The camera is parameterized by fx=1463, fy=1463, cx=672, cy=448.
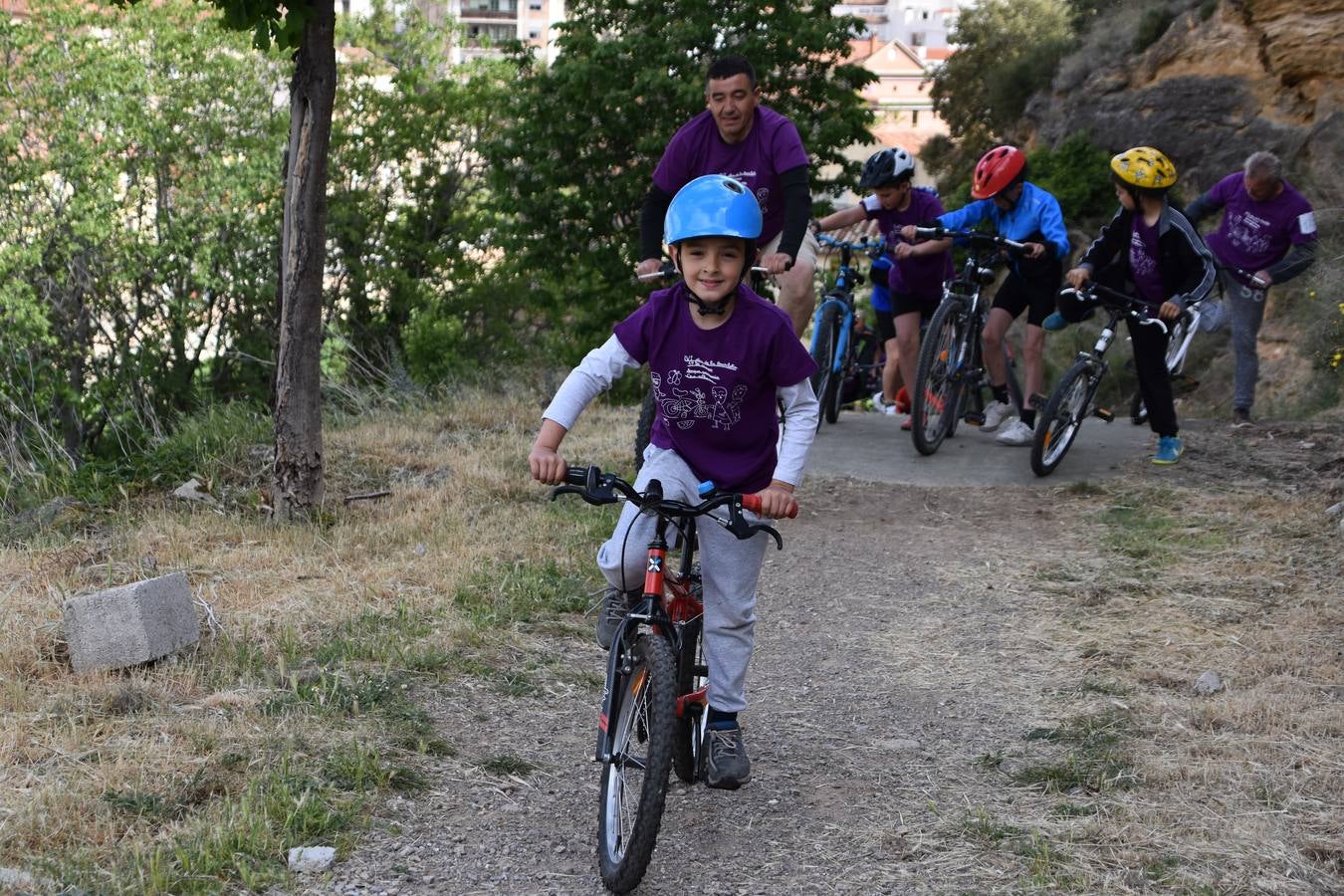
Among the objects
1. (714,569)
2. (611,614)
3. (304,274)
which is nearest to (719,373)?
(714,569)

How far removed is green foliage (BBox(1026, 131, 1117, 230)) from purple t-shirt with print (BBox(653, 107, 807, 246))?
788 inches

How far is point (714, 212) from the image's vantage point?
3.91 m

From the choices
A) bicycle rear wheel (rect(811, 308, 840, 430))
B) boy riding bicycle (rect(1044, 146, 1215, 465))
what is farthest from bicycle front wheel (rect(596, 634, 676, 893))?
bicycle rear wheel (rect(811, 308, 840, 430))

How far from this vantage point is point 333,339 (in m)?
19.7

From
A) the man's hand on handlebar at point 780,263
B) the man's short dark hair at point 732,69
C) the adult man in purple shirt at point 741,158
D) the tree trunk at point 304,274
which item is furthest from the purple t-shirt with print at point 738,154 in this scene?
the tree trunk at point 304,274

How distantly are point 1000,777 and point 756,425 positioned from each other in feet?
4.80

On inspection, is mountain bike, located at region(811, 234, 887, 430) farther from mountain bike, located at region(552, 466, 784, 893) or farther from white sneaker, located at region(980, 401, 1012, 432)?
mountain bike, located at region(552, 466, 784, 893)

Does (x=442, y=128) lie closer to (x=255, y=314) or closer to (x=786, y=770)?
(x=255, y=314)

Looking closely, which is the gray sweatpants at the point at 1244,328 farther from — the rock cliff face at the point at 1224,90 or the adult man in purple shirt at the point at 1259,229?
the rock cliff face at the point at 1224,90

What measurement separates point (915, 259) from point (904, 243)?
0.39 meters

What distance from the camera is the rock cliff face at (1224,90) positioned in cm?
2255

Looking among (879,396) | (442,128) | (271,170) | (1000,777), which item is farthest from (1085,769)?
(442,128)

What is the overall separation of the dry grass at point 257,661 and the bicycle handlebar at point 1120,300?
3072 mm

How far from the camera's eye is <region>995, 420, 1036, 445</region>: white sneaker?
10.5 meters
